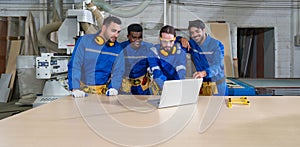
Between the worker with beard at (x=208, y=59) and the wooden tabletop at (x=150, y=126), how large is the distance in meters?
0.70

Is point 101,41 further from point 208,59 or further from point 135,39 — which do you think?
point 208,59

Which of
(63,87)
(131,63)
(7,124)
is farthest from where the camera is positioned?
(63,87)

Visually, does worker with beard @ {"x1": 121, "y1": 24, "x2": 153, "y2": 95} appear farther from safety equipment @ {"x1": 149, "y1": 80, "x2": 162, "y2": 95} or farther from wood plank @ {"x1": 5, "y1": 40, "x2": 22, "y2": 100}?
wood plank @ {"x1": 5, "y1": 40, "x2": 22, "y2": 100}

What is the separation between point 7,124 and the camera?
41.0 inches

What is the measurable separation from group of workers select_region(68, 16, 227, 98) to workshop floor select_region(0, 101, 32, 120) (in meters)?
1.89

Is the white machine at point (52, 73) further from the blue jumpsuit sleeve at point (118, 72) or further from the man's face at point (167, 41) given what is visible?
the man's face at point (167, 41)

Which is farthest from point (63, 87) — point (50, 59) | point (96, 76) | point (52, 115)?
point (52, 115)

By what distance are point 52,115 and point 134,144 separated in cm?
54

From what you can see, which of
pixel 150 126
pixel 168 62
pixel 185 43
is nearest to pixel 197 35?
pixel 185 43

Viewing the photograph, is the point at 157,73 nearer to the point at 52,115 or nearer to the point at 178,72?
the point at 178,72

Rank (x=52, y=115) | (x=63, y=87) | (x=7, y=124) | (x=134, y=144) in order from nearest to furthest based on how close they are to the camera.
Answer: (x=134, y=144), (x=7, y=124), (x=52, y=115), (x=63, y=87)

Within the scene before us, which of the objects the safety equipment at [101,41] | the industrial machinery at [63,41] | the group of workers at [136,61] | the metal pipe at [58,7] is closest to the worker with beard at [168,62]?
the group of workers at [136,61]

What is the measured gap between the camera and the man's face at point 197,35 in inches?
89.2

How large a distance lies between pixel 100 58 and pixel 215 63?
34.7 inches
